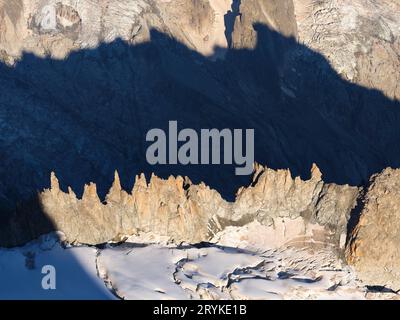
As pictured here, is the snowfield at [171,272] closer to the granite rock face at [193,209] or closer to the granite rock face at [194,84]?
the granite rock face at [193,209]

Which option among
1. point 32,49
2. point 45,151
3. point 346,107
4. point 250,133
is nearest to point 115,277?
point 45,151

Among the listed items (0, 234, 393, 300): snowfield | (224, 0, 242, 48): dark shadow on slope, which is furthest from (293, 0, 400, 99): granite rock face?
(0, 234, 393, 300): snowfield

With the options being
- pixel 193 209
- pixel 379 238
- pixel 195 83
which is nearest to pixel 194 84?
pixel 195 83

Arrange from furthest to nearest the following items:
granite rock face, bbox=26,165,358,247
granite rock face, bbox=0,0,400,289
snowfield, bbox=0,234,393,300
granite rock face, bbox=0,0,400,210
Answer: granite rock face, bbox=0,0,400,210 < granite rock face, bbox=0,0,400,289 < granite rock face, bbox=26,165,358,247 < snowfield, bbox=0,234,393,300

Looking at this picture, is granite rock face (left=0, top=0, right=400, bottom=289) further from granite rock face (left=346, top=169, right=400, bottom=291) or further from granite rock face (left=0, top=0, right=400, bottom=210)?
granite rock face (left=346, top=169, right=400, bottom=291)

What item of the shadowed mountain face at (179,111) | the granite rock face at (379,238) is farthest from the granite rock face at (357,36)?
Result: the granite rock face at (379,238)
